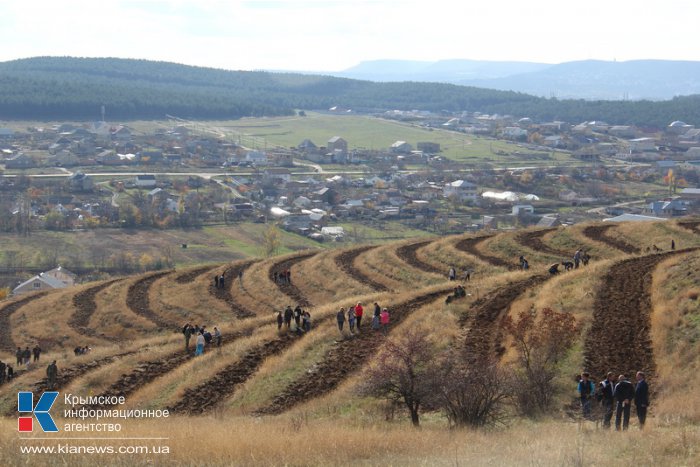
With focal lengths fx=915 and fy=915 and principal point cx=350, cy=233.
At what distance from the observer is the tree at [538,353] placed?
19.2m

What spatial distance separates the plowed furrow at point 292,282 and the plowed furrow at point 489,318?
32.5ft

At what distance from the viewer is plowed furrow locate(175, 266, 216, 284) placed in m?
44.8

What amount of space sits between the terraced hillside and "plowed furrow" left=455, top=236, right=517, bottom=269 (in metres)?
0.11

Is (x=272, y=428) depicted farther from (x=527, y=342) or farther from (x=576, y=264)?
(x=576, y=264)

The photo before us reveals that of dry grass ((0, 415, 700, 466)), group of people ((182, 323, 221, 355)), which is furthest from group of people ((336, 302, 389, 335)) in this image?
dry grass ((0, 415, 700, 466))

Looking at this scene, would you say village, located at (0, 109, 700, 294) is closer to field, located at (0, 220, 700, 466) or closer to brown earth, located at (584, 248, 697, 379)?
field, located at (0, 220, 700, 466)

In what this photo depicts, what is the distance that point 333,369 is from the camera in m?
24.6

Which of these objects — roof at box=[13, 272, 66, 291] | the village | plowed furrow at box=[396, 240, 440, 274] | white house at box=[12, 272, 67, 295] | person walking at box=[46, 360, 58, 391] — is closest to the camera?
person walking at box=[46, 360, 58, 391]

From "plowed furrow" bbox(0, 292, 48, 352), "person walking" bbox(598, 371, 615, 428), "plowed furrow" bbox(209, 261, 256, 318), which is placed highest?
"person walking" bbox(598, 371, 615, 428)

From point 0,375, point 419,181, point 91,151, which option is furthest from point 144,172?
point 0,375

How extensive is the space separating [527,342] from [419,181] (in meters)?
120

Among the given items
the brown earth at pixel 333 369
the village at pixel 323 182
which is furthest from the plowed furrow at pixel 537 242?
the village at pixel 323 182

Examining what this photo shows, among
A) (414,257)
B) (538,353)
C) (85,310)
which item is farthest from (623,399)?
(85,310)

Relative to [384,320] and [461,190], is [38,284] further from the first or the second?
[461,190]
